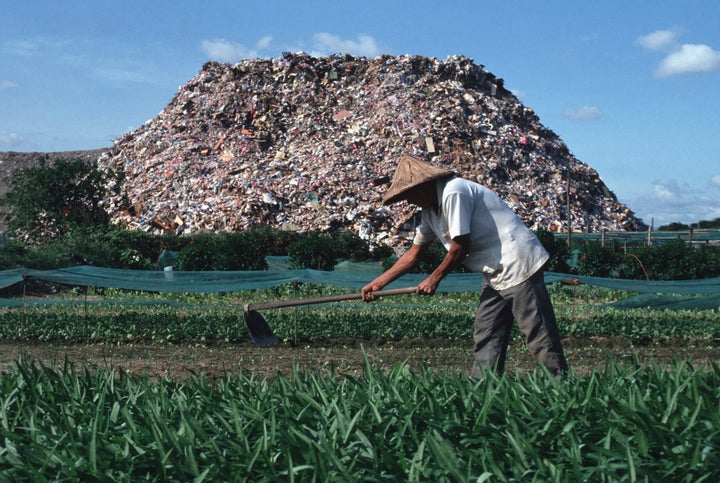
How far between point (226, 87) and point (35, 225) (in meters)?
11.1

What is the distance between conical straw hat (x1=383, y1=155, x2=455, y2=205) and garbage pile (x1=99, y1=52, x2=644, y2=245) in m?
17.5

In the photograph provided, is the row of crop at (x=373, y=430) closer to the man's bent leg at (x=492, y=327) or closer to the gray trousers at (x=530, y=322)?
the gray trousers at (x=530, y=322)

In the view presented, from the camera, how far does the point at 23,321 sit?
10.0 metres

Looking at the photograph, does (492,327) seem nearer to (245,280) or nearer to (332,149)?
(245,280)

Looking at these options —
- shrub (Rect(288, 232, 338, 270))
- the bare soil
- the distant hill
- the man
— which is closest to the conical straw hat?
the man

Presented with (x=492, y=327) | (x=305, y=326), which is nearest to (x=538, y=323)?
(x=492, y=327)

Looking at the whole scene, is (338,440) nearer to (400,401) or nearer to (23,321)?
(400,401)

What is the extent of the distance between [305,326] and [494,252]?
548 cm

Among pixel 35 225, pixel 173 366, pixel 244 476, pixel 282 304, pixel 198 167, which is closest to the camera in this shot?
pixel 244 476

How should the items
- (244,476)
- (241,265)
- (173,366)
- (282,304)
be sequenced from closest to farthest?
(244,476)
(282,304)
(173,366)
(241,265)

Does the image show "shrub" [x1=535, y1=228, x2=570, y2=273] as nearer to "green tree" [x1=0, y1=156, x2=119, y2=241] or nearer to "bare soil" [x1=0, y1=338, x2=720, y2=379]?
"bare soil" [x1=0, y1=338, x2=720, y2=379]

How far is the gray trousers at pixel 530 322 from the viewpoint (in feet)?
15.0

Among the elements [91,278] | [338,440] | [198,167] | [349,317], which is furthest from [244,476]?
[198,167]

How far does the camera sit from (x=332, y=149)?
90.0 ft
